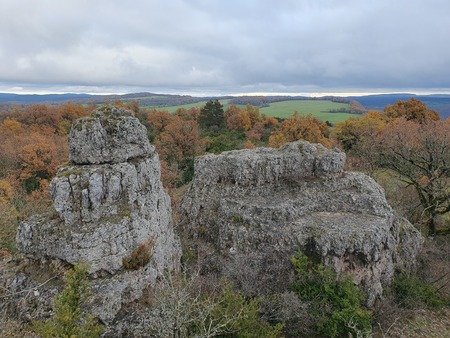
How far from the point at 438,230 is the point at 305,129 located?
2795 cm

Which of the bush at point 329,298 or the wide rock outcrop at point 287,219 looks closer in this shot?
the bush at point 329,298

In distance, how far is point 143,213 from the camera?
16.1 metres

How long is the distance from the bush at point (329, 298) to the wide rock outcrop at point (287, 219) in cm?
104

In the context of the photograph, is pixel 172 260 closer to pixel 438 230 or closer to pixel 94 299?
pixel 94 299

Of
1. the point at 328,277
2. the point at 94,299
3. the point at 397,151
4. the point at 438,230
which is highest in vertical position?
the point at 397,151

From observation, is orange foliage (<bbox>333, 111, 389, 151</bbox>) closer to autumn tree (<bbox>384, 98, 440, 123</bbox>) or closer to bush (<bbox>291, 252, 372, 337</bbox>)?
autumn tree (<bbox>384, 98, 440, 123</bbox>)

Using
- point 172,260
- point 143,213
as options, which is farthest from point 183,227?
point 143,213

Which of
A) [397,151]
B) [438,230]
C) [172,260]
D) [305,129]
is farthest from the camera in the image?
[305,129]

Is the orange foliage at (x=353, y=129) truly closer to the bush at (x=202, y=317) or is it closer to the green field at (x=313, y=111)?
the green field at (x=313, y=111)

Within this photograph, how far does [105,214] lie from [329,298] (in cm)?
1239

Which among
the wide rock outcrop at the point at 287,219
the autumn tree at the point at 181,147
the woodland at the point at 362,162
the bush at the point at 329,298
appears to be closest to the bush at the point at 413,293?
the woodland at the point at 362,162

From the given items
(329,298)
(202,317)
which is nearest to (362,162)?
(329,298)

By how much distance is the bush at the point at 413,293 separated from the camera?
19.9 metres

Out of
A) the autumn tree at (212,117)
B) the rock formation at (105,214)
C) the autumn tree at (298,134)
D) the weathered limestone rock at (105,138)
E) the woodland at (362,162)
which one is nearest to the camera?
the rock formation at (105,214)
